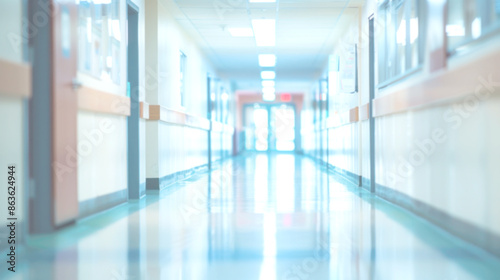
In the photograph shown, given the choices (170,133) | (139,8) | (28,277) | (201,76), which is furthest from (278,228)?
(201,76)

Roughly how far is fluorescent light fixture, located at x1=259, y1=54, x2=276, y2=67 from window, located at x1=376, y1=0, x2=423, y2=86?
6691mm

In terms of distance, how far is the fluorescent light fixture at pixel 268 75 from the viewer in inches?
688

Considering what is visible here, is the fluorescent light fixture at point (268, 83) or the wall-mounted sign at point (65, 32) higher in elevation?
the fluorescent light fixture at point (268, 83)

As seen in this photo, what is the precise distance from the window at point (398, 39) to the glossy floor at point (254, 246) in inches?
65.6

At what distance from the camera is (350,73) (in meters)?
8.88

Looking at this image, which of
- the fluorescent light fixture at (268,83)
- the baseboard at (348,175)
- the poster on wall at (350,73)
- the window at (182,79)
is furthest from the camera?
the fluorescent light fixture at (268,83)

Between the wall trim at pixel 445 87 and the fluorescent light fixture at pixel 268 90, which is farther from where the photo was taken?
the fluorescent light fixture at pixel 268 90

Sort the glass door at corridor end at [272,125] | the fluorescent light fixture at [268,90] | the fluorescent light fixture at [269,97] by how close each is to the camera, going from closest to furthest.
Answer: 1. the fluorescent light fixture at [268,90]
2. the fluorescent light fixture at [269,97]
3. the glass door at corridor end at [272,125]

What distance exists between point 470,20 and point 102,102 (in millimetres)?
3532

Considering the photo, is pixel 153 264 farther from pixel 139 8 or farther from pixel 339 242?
pixel 139 8

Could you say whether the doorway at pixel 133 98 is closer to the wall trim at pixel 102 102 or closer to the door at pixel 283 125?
the wall trim at pixel 102 102

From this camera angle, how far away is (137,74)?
22.7 feet

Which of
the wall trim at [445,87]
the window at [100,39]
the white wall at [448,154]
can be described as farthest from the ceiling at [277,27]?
the wall trim at [445,87]

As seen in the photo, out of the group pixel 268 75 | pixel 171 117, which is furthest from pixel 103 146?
pixel 268 75
